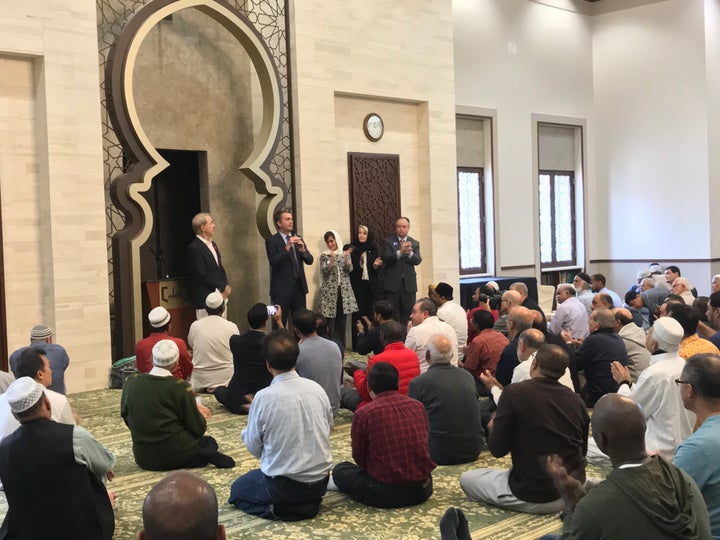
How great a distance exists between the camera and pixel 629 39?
45.8ft

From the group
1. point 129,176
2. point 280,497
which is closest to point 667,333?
point 280,497

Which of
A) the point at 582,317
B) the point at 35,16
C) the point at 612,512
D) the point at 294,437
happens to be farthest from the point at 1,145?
the point at 612,512

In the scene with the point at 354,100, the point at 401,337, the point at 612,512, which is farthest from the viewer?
the point at 354,100

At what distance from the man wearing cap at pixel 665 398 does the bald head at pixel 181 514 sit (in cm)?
315

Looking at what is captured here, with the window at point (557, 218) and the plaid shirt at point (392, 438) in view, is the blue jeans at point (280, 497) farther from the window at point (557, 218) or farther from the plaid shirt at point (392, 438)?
the window at point (557, 218)

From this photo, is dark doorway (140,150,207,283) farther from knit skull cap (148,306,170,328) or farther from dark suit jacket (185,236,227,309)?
knit skull cap (148,306,170,328)

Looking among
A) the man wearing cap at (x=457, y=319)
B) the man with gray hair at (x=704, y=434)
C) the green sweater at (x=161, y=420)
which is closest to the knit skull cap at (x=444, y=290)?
the man wearing cap at (x=457, y=319)

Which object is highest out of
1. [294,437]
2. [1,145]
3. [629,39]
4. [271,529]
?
[629,39]

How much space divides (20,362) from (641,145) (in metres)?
12.1

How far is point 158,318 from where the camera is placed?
5977 mm

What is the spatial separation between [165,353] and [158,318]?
5.28 ft

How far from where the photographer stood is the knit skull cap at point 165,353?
14.5 ft

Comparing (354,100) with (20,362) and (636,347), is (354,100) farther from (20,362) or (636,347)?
(20,362)

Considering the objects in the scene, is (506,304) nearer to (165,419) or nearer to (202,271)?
(202,271)
